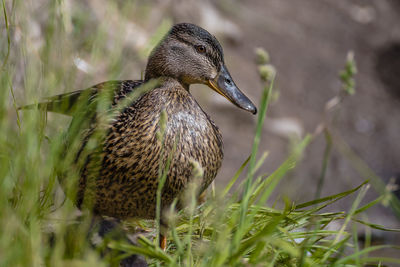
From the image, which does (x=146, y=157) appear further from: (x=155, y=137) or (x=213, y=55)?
(x=213, y=55)

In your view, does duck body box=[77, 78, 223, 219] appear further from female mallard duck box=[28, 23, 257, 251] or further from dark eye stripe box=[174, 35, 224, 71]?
dark eye stripe box=[174, 35, 224, 71]

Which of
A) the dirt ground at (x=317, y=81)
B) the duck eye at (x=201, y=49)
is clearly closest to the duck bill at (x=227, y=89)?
the duck eye at (x=201, y=49)

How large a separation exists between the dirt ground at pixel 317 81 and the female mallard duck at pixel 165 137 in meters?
3.12

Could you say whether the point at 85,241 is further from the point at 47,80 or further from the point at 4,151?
the point at 47,80

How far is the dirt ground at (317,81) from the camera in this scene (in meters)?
6.21

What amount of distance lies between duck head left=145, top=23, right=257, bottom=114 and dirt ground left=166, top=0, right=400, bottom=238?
10.1 feet

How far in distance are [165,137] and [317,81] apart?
5.36 meters

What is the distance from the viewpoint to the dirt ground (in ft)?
20.4

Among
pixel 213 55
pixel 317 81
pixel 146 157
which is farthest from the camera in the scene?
pixel 317 81

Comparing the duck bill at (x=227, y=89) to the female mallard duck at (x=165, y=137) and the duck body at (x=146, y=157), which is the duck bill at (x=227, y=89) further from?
the duck body at (x=146, y=157)

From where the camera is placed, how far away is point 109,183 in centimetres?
228

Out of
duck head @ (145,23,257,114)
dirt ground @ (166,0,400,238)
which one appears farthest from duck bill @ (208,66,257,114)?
dirt ground @ (166,0,400,238)

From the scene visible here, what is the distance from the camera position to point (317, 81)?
7262 millimetres

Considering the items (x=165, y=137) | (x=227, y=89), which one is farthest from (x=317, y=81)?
(x=165, y=137)
